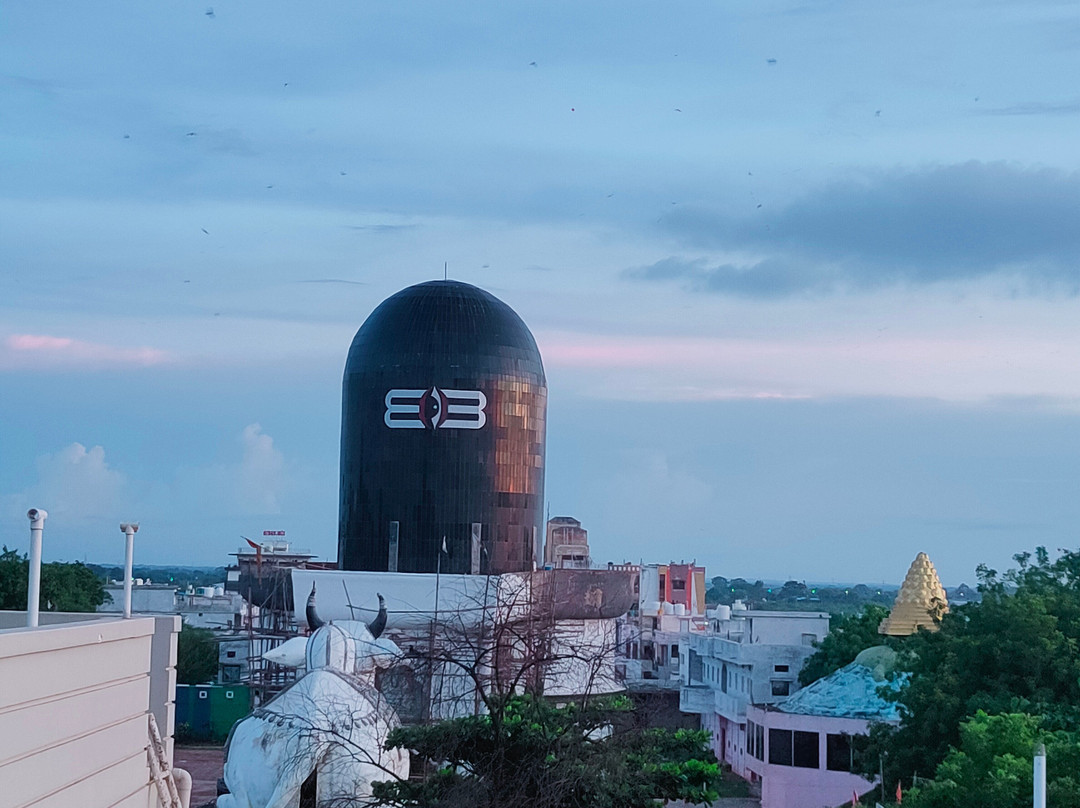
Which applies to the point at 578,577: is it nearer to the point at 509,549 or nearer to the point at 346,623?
the point at 509,549

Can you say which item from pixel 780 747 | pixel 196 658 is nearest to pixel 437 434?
pixel 780 747

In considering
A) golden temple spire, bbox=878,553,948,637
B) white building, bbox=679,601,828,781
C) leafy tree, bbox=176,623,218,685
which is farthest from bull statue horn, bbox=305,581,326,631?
leafy tree, bbox=176,623,218,685

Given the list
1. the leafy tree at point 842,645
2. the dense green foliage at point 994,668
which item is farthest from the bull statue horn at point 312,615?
the leafy tree at point 842,645

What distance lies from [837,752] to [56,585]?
3661 cm

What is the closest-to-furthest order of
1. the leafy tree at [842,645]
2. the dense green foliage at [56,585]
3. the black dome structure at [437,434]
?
the black dome structure at [437,434], the leafy tree at [842,645], the dense green foliage at [56,585]

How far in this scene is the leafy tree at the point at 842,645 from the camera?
51312mm

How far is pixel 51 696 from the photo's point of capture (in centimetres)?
941

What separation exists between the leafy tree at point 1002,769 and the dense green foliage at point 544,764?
379cm

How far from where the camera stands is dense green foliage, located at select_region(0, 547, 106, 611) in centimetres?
5998

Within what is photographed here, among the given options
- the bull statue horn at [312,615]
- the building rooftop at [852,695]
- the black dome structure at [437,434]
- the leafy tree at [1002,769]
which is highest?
the black dome structure at [437,434]

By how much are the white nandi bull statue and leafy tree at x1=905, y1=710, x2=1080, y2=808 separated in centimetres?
992

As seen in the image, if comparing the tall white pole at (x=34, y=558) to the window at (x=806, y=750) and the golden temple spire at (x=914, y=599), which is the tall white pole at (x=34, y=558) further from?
the golden temple spire at (x=914, y=599)

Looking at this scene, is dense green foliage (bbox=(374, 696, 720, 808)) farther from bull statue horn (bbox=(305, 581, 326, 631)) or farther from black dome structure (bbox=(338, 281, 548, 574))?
black dome structure (bbox=(338, 281, 548, 574))

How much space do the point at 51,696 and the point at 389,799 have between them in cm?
1096
